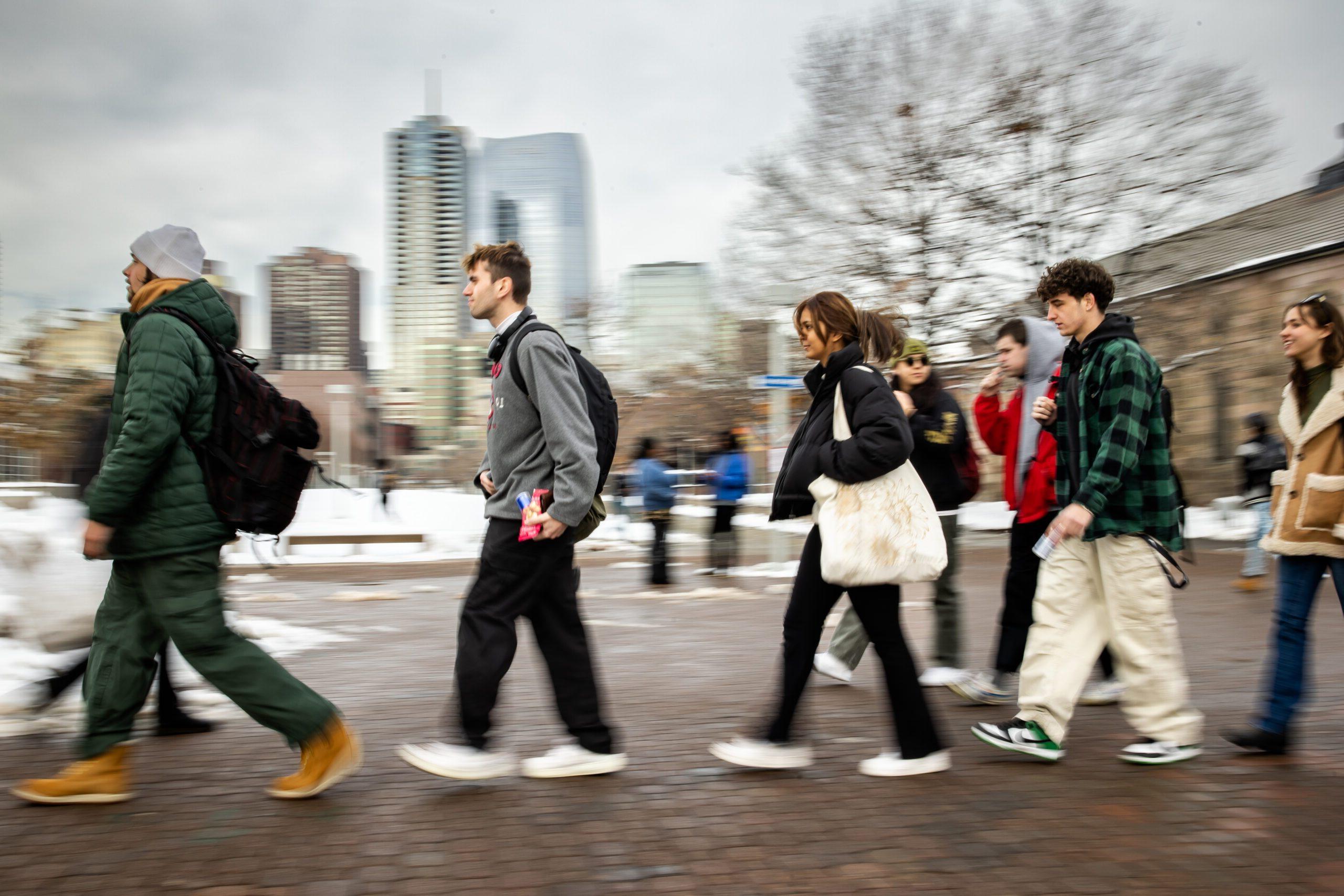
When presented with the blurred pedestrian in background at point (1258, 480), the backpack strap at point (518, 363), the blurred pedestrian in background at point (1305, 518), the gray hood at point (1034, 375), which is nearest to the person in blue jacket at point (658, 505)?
the blurred pedestrian in background at point (1258, 480)

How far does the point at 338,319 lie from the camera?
14875cm

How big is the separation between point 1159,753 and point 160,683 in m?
4.07

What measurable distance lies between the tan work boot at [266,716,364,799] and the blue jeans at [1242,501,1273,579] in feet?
32.1

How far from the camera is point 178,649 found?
3.41 meters

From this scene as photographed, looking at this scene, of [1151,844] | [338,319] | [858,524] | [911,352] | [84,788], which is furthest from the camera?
[338,319]

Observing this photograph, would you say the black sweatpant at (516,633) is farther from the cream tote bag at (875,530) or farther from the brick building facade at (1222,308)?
the brick building facade at (1222,308)

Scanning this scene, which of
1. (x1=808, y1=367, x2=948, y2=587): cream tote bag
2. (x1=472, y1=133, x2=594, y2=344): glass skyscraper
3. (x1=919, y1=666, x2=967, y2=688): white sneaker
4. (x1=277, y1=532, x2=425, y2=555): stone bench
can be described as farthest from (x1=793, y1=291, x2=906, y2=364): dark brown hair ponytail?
(x1=472, y1=133, x2=594, y2=344): glass skyscraper

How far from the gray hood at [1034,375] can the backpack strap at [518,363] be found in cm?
235

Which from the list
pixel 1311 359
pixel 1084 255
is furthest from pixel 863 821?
pixel 1084 255

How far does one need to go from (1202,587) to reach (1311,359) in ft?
25.9

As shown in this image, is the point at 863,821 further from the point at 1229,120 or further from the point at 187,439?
the point at 1229,120

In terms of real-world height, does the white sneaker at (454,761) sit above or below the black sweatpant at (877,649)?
below

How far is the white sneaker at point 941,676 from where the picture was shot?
5.14 metres

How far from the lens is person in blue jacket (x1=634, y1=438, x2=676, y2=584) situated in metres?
11.7
